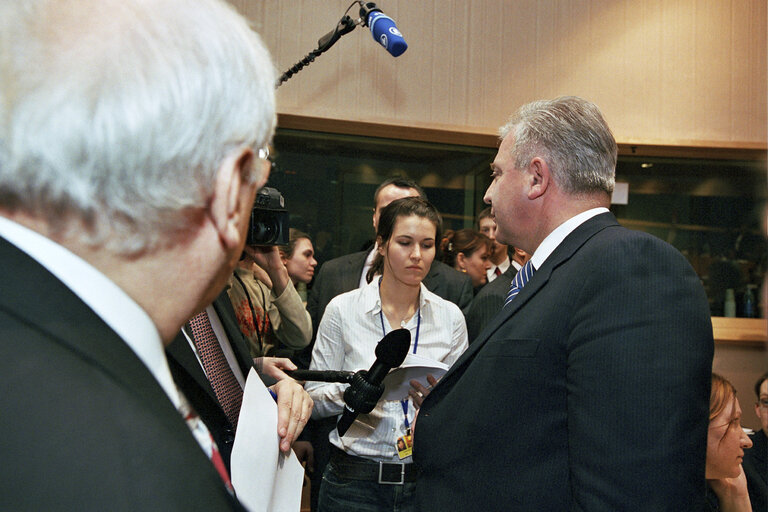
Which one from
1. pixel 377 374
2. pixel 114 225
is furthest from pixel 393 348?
pixel 114 225

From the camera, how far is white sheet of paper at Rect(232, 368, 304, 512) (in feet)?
2.77

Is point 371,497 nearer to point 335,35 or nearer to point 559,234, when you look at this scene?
point 559,234

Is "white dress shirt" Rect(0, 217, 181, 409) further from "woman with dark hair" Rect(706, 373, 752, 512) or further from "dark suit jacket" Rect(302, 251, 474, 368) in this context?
"dark suit jacket" Rect(302, 251, 474, 368)

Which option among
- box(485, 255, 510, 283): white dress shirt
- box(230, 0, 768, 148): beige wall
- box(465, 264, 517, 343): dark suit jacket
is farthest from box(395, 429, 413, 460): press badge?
box(230, 0, 768, 148): beige wall

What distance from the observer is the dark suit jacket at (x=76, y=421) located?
348 mm

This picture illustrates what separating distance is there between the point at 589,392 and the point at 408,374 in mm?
740

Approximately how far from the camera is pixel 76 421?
1.17 feet

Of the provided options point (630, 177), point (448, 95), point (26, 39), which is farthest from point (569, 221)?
point (630, 177)

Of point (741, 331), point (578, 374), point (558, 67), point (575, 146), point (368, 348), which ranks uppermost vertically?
point (558, 67)

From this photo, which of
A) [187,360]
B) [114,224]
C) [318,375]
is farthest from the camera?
[318,375]

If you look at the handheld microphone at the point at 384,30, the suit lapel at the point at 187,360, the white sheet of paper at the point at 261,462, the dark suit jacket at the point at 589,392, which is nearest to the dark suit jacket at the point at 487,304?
the handheld microphone at the point at 384,30

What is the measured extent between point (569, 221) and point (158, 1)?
111cm

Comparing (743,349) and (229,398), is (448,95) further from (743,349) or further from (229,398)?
(229,398)

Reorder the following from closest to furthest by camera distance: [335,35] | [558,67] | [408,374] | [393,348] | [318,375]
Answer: [318,375] → [393,348] → [408,374] → [335,35] → [558,67]
